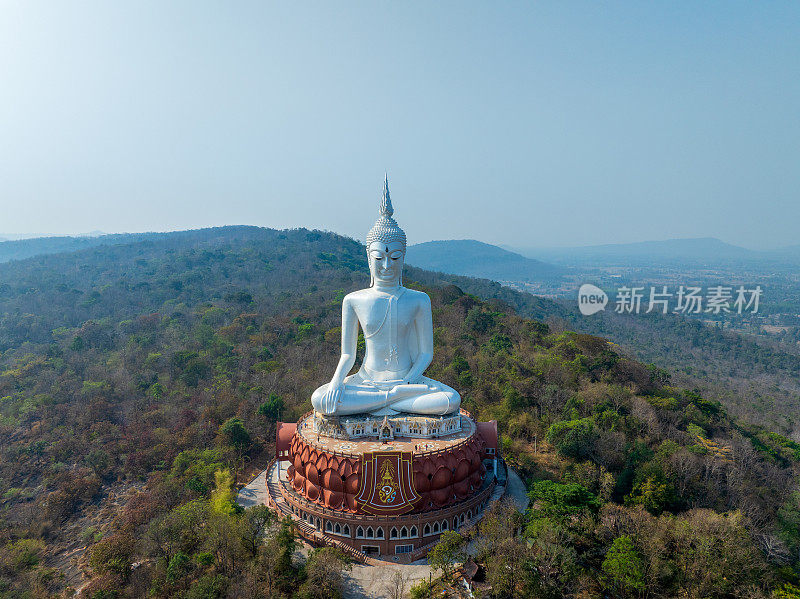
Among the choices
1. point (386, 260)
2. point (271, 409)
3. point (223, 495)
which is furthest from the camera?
point (271, 409)

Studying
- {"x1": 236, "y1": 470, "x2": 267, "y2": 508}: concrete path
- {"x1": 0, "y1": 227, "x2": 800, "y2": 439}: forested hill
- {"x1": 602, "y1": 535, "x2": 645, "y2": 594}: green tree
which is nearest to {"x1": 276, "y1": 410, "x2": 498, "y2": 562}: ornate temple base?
{"x1": 236, "y1": 470, "x2": 267, "y2": 508}: concrete path

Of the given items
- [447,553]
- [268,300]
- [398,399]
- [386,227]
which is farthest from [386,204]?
[268,300]

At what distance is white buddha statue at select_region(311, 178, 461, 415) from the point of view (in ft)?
53.8

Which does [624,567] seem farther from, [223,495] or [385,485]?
[223,495]

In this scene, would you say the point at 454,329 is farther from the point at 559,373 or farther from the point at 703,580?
the point at 703,580

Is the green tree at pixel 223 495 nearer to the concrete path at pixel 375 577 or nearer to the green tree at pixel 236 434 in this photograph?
the green tree at pixel 236 434

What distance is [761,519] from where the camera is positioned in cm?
1645

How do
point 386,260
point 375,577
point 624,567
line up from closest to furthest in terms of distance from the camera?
1. point 624,567
2. point 375,577
3. point 386,260

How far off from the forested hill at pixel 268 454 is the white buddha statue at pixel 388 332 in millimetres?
4766

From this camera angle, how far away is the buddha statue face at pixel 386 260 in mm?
17219

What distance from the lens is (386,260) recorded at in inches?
676

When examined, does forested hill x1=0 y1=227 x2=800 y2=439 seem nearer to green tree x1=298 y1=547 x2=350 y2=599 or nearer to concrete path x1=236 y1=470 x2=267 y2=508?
concrete path x1=236 y1=470 x2=267 y2=508

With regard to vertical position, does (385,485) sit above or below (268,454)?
above

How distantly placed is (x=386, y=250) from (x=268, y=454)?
11789 millimetres
